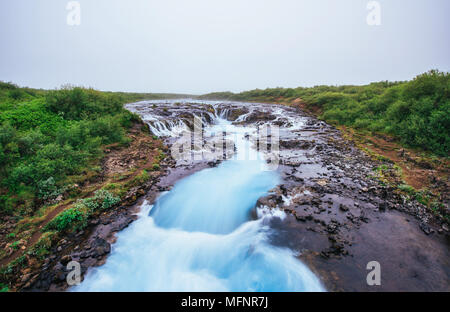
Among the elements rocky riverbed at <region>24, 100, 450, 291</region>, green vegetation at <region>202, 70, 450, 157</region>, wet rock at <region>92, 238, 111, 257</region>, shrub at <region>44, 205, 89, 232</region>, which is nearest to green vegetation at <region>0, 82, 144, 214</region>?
shrub at <region>44, 205, 89, 232</region>

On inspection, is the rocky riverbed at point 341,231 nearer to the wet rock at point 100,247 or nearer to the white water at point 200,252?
the wet rock at point 100,247

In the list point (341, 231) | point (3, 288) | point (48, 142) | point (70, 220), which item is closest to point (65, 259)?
point (3, 288)

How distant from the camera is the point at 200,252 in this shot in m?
5.14

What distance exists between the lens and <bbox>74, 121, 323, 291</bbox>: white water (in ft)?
13.8

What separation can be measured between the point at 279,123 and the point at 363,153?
419 inches

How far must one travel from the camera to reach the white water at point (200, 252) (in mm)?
4191

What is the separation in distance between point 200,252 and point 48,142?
9161 mm

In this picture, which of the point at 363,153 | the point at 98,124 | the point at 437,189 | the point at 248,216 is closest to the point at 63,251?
the point at 248,216

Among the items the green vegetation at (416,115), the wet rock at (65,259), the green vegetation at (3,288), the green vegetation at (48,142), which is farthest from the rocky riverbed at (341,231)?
the green vegetation at (416,115)

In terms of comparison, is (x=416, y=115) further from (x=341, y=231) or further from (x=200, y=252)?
(x=200, y=252)

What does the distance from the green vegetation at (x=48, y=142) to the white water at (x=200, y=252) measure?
2277 mm

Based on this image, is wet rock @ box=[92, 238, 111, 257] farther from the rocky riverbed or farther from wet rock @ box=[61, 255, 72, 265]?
wet rock @ box=[61, 255, 72, 265]

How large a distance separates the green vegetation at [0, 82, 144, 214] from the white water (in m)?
2.28

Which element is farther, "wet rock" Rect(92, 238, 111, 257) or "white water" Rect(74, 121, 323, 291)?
"wet rock" Rect(92, 238, 111, 257)
